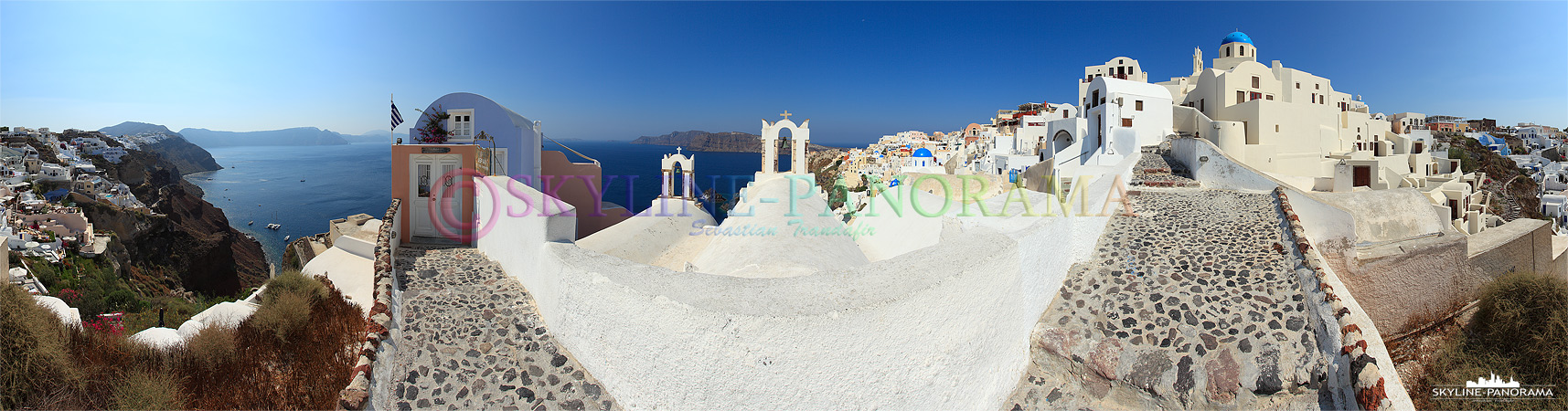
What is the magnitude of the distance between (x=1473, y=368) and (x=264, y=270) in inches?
2129

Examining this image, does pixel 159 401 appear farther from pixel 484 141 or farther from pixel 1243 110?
pixel 1243 110

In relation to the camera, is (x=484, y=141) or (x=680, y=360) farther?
(x=484, y=141)

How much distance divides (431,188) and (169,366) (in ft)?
10.1

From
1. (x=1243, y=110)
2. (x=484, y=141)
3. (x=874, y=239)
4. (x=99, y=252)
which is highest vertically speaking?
(x=1243, y=110)

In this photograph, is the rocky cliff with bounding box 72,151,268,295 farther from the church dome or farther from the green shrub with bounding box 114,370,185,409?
the church dome

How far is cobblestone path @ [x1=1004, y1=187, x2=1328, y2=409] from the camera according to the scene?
15.6ft

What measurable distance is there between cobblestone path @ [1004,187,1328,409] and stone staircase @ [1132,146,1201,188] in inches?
212

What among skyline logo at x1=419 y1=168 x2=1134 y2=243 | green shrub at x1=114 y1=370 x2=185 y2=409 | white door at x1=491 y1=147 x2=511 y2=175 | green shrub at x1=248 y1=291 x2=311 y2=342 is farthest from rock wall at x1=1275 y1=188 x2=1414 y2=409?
white door at x1=491 y1=147 x2=511 y2=175

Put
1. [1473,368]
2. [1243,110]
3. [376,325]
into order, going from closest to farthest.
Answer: [376,325] → [1473,368] → [1243,110]

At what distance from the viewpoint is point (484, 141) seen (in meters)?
10.9

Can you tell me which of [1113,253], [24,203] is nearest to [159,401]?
[1113,253]

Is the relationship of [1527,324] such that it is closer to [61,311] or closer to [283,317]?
[283,317]

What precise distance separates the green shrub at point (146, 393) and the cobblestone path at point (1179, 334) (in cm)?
721

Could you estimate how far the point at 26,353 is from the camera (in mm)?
5438
